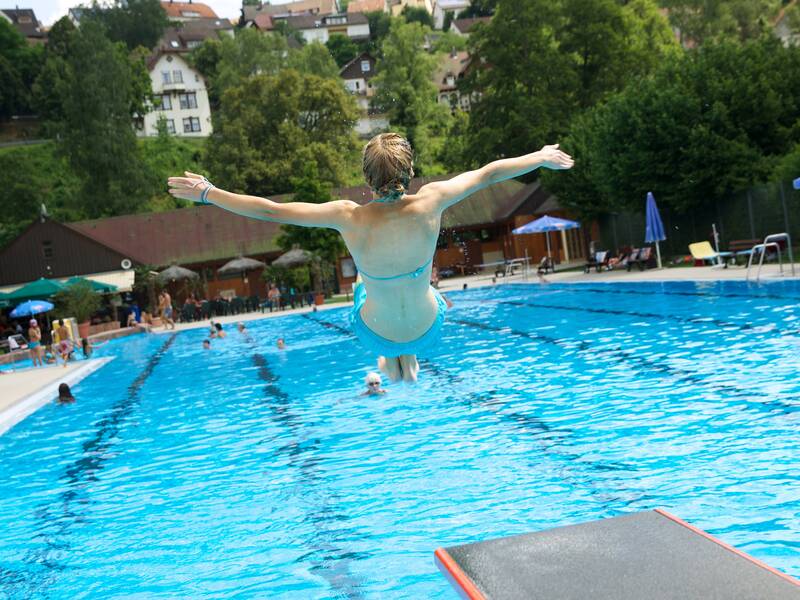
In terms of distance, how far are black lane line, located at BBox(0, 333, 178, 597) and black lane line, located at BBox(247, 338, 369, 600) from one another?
1.86 meters

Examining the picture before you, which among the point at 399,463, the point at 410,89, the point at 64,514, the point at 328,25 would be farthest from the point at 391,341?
the point at 328,25

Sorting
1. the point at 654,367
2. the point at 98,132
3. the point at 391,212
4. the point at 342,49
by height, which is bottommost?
the point at 654,367

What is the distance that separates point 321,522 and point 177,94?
8587 centimetres

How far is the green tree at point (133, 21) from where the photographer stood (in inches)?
4090

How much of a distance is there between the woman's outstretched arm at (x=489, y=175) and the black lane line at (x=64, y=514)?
383cm

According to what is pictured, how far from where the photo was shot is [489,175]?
173 inches

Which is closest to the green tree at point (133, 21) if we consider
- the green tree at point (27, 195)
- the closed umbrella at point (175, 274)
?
the green tree at point (27, 195)

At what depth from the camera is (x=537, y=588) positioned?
3672 millimetres

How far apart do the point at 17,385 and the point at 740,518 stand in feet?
50.1

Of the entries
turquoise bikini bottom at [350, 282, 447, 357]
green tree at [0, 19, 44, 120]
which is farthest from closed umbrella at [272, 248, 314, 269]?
green tree at [0, 19, 44, 120]

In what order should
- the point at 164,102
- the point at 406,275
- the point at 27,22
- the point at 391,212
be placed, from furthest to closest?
the point at 27,22 → the point at 164,102 → the point at 406,275 → the point at 391,212

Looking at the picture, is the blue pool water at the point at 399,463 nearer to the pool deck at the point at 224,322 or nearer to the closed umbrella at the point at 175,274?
the pool deck at the point at 224,322

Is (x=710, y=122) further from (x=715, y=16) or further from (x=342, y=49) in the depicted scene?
(x=342, y=49)

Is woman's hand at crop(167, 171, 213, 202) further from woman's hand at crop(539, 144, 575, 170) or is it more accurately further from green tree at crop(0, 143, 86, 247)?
green tree at crop(0, 143, 86, 247)
